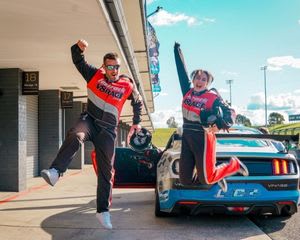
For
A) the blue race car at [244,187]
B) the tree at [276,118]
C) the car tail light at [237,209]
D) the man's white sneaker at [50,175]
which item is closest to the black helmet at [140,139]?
the blue race car at [244,187]

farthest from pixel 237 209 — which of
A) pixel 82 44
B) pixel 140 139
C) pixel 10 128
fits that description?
pixel 10 128

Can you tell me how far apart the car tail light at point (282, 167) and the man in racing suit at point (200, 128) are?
889mm

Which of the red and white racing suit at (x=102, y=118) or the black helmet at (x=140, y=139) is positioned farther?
the black helmet at (x=140, y=139)

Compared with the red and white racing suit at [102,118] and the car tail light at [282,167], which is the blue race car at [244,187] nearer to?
the car tail light at [282,167]

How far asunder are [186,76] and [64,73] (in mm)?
Answer: 7381

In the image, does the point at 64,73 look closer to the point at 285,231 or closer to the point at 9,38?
the point at 9,38

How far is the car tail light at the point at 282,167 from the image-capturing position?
579cm

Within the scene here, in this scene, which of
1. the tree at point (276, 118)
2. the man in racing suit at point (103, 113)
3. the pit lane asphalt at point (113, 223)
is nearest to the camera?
the man in racing suit at point (103, 113)

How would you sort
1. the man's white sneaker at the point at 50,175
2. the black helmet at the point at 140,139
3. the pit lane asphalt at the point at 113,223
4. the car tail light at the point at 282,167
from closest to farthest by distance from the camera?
the man's white sneaker at the point at 50,175
the black helmet at the point at 140,139
the pit lane asphalt at the point at 113,223
the car tail light at the point at 282,167

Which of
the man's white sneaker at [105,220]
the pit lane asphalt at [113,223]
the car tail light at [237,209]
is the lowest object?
the pit lane asphalt at [113,223]

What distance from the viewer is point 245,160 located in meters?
5.74

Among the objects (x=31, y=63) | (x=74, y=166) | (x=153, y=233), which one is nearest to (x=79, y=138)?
(x=153, y=233)

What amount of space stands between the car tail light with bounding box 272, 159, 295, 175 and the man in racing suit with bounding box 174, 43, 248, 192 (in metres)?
0.89

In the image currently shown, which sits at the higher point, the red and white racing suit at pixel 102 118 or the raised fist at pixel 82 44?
the raised fist at pixel 82 44
